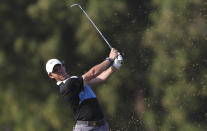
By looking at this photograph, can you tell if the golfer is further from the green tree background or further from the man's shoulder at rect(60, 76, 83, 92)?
the green tree background

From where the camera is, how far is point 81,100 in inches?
189

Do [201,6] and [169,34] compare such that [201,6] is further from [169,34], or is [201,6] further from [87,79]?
[87,79]

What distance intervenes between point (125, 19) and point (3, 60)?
10.3ft

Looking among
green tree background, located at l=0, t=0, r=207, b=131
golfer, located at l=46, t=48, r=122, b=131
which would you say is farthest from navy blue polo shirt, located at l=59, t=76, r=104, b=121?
green tree background, located at l=0, t=0, r=207, b=131

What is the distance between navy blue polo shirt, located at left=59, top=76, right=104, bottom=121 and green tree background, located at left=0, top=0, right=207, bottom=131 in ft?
9.62

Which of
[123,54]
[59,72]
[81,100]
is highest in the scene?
[123,54]

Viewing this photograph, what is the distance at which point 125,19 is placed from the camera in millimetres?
10203

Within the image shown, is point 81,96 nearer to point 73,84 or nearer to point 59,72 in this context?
point 73,84

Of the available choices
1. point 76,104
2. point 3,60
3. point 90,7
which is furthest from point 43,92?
point 76,104

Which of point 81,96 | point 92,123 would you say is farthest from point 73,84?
point 92,123

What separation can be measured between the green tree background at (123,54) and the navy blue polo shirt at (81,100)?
115 inches

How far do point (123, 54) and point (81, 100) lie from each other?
17.1 ft

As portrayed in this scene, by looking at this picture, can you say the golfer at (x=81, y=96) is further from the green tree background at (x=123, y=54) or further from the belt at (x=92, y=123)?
the green tree background at (x=123, y=54)

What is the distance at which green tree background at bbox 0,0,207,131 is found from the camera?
30.6 ft
